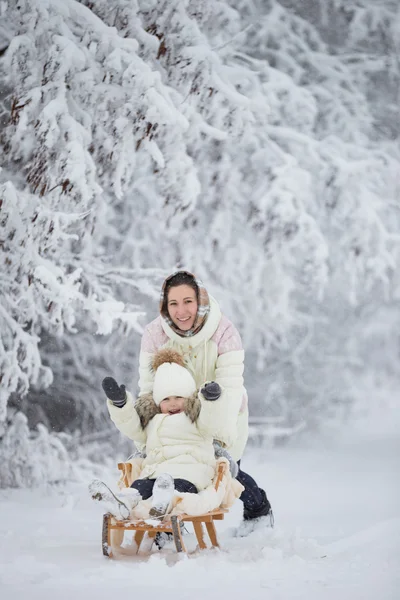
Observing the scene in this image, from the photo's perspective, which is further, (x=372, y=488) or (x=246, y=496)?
(x=372, y=488)

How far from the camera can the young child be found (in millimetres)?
3807

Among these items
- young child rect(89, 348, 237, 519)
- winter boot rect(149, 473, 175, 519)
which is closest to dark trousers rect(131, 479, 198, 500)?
young child rect(89, 348, 237, 519)

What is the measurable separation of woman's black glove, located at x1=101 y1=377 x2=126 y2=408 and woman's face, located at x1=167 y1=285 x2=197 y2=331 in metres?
0.52

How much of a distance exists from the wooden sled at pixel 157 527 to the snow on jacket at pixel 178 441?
0.10m

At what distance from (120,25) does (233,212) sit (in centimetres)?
285

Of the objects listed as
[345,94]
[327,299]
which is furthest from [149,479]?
[327,299]

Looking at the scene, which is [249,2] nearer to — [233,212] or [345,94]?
[345,94]

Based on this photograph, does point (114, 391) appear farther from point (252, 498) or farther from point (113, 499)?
point (252, 498)

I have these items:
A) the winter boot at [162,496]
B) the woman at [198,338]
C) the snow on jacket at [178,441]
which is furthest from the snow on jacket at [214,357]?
the winter boot at [162,496]

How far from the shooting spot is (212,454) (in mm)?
3934

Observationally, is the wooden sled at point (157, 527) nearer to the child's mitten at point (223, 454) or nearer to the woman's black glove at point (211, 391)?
the child's mitten at point (223, 454)

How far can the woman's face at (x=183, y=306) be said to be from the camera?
4.20 meters

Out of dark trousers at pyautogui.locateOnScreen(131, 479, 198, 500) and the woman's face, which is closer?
dark trousers at pyautogui.locateOnScreen(131, 479, 198, 500)

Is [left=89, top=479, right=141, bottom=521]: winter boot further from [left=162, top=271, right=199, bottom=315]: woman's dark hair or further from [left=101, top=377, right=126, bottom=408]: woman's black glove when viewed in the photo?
[left=162, top=271, right=199, bottom=315]: woman's dark hair
